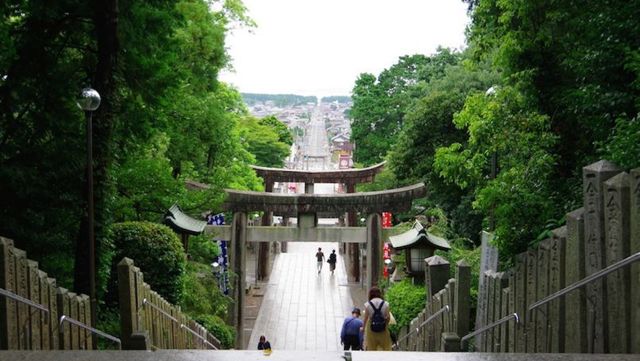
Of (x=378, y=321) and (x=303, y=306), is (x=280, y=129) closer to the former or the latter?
(x=303, y=306)

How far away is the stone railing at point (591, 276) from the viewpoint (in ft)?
18.0

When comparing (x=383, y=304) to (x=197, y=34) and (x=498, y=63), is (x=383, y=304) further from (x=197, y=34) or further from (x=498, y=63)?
(x=197, y=34)

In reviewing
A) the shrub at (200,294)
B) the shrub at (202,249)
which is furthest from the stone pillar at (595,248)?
the shrub at (202,249)

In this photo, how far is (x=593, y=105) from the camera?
9812mm

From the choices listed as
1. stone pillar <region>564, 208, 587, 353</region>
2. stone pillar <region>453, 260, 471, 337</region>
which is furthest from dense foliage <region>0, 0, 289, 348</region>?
stone pillar <region>564, 208, 587, 353</region>

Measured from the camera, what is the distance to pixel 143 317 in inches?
408

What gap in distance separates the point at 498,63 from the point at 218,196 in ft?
30.6

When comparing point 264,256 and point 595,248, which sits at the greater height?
point 595,248

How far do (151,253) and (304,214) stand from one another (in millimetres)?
13486

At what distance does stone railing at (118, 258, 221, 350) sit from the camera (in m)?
9.66

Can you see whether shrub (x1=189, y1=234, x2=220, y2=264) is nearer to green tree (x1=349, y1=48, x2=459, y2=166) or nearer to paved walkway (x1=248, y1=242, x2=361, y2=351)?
paved walkway (x1=248, y1=242, x2=361, y2=351)

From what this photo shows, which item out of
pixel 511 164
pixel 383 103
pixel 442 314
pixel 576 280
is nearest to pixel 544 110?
pixel 511 164

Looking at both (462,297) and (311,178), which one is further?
(311,178)

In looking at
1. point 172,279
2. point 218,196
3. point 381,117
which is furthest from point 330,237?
point 381,117
